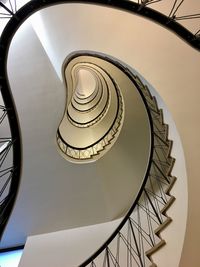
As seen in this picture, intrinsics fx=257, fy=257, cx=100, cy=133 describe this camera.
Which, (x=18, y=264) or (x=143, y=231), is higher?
(x=18, y=264)

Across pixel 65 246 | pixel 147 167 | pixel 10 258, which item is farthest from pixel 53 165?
pixel 147 167

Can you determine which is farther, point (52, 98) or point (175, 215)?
point (52, 98)

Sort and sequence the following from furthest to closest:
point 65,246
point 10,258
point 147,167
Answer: point 10,258
point 65,246
point 147,167

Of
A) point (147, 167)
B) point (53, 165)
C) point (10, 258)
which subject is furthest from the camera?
point (53, 165)

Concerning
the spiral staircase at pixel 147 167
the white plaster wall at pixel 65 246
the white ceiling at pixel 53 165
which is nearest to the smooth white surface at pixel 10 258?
the white ceiling at pixel 53 165

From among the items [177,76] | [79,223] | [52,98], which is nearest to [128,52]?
[177,76]

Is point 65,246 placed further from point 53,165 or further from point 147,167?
point 147,167

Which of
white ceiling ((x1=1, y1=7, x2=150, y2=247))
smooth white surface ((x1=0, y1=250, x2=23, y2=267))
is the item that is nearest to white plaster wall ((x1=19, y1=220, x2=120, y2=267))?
white ceiling ((x1=1, y1=7, x2=150, y2=247))

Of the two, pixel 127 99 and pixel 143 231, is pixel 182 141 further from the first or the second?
pixel 127 99

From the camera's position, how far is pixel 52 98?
6375 mm

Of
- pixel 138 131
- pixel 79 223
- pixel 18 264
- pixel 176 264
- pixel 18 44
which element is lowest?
pixel 176 264

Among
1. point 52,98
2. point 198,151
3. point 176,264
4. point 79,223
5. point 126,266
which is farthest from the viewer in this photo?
point 79,223

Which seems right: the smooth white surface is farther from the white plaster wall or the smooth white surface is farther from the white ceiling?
the white plaster wall

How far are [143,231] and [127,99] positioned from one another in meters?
3.99
